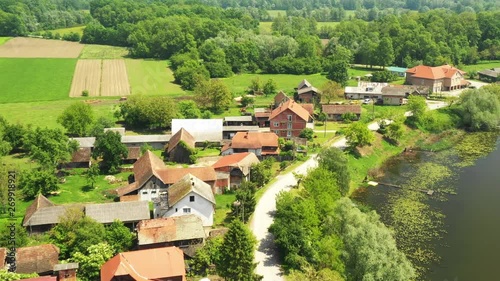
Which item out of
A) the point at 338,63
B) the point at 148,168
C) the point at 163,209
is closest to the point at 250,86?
the point at 338,63

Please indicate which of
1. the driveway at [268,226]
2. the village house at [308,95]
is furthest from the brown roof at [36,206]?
the village house at [308,95]

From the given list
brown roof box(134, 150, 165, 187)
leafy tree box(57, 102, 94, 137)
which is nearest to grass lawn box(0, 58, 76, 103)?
leafy tree box(57, 102, 94, 137)

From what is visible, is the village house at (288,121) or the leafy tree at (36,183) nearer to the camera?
the leafy tree at (36,183)

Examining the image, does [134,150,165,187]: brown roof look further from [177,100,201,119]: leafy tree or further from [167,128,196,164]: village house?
[177,100,201,119]: leafy tree

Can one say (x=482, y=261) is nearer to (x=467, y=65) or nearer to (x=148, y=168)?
(x=148, y=168)

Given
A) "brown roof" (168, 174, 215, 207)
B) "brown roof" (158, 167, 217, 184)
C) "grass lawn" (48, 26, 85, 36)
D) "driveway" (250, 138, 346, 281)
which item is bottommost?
"driveway" (250, 138, 346, 281)

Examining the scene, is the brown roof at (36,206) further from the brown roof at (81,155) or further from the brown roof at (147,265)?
the brown roof at (81,155)
